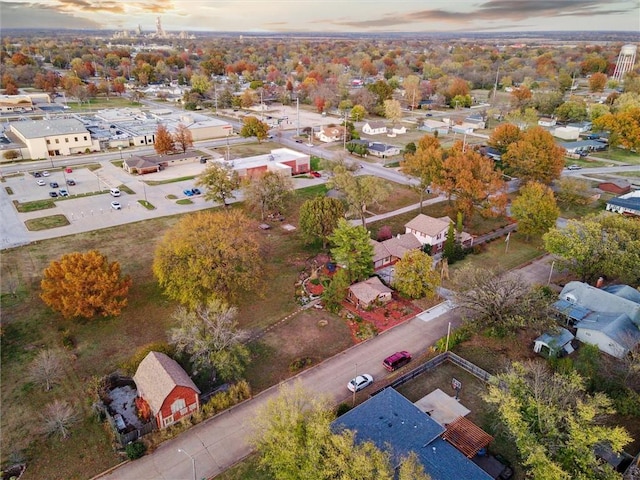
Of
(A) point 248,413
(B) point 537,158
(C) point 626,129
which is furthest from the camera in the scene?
(C) point 626,129

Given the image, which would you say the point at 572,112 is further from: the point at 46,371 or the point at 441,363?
the point at 46,371

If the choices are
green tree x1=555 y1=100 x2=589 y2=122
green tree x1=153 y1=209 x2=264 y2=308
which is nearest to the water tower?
green tree x1=555 y1=100 x2=589 y2=122

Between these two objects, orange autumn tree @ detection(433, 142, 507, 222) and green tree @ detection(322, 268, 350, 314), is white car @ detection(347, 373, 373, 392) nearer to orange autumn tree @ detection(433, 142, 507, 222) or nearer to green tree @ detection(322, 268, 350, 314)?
green tree @ detection(322, 268, 350, 314)

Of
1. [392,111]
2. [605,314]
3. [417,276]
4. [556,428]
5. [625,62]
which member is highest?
[625,62]

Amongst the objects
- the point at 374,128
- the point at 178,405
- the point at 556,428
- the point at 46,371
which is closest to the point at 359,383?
the point at 178,405

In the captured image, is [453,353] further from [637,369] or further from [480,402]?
[637,369]

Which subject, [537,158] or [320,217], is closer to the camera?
[320,217]
